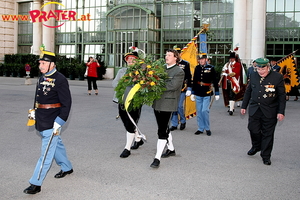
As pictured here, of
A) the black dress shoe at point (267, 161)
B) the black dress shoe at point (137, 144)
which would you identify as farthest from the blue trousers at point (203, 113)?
the black dress shoe at point (267, 161)

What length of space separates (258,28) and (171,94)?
21.5 m

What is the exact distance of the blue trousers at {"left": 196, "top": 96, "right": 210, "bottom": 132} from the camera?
30.9 feet

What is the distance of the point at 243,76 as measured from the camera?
1388 centimetres

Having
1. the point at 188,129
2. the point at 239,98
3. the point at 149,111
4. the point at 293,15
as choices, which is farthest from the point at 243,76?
the point at 293,15

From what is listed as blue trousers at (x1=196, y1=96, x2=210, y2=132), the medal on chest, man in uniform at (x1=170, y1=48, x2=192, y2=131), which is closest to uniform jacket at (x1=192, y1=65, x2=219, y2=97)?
blue trousers at (x1=196, y1=96, x2=210, y2=132)

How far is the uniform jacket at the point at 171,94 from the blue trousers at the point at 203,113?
Result: 296 centimetres

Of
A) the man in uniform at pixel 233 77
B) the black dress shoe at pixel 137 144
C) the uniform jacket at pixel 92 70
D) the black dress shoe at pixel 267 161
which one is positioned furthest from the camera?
the uniform jacket at pixel 92 70

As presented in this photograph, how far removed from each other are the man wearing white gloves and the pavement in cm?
29

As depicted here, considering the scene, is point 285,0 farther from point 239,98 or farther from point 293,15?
point 239,98

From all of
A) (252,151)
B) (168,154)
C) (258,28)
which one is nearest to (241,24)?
(258,28)

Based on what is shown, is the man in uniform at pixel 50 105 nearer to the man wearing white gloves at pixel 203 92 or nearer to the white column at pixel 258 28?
the man wearing white gloves at pixel 203 92

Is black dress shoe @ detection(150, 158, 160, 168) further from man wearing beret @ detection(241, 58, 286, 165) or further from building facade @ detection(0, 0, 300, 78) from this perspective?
building facade @ detection(0, 0, 300, 78)

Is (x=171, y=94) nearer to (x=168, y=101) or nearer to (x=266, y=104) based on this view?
(x=168, y=101)

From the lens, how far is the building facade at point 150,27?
88.8 ft
